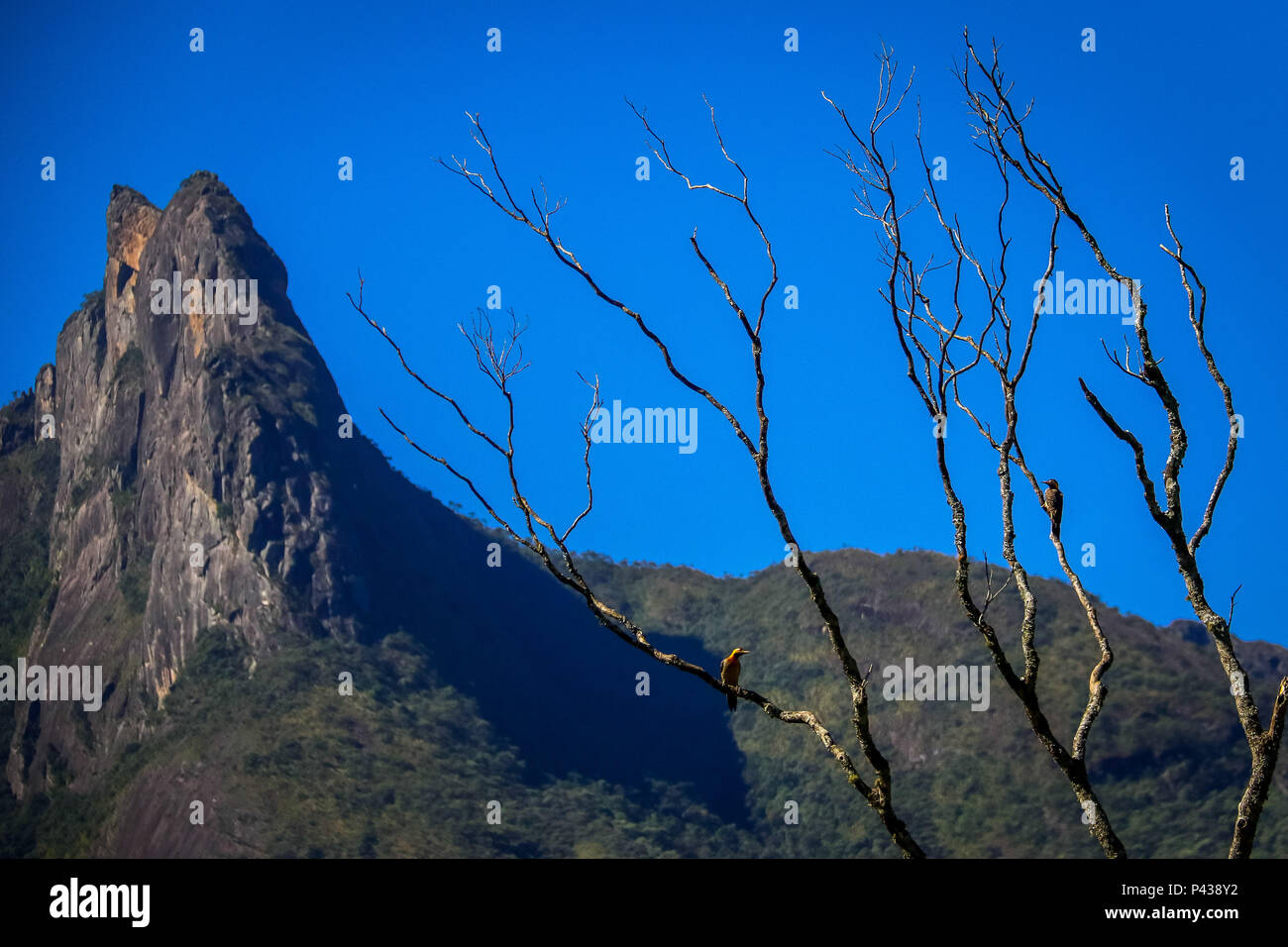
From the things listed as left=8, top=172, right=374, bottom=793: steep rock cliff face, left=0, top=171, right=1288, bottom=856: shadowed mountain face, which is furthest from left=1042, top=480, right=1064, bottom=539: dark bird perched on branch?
left=8, top=172, right=374, bottom=793: steep rock cliff face

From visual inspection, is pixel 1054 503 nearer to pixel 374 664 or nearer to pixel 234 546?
pixel 374 664

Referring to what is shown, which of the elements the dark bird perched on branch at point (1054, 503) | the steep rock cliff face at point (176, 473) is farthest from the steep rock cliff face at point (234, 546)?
the dark bird perched on branch at point (1054, 503)

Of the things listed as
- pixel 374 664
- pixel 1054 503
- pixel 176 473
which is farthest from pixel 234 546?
pixel 1054 503

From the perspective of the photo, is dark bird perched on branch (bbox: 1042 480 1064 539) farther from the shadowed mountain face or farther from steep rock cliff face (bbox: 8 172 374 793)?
steep rock cliff face (bbox: 8 172 374 793)

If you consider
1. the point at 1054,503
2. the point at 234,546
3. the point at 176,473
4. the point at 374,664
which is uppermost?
the point at 176,473

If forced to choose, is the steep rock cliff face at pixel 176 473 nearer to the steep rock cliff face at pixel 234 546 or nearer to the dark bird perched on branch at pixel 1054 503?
the steep rock cliff face at pixel 234 546
